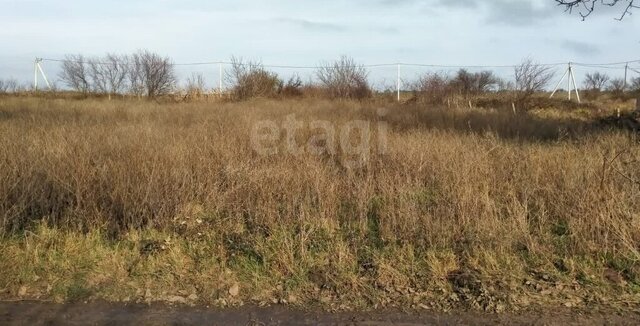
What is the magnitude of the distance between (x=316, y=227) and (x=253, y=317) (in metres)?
1.55

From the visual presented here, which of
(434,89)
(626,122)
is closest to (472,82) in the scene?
(434,89)

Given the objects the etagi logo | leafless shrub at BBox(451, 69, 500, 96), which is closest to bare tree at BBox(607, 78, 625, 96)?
leafless shrub at BBox(451, 69, 500, 96)

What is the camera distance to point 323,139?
9875 millimetres

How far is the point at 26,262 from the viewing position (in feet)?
14.3

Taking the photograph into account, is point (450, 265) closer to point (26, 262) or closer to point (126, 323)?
point (126, 323)

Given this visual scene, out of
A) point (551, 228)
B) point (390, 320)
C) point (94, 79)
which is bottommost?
point (390, 320)

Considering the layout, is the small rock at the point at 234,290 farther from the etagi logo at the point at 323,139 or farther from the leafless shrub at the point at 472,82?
the leafless shrub at the point at 472,82

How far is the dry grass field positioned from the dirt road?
14cm

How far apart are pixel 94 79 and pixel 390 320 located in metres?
29.7

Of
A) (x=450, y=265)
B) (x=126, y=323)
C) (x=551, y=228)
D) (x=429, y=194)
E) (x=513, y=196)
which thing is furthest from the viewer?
(x=429, y=194)

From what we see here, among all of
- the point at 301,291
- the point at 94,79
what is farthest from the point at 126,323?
the point at 94,79

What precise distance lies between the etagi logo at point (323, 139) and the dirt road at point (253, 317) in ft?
12.0

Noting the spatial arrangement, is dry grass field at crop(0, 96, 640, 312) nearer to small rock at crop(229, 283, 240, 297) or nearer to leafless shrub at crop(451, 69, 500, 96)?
small rock at crop(229, 283, 240, 297)

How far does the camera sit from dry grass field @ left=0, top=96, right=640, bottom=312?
4.00 metres
